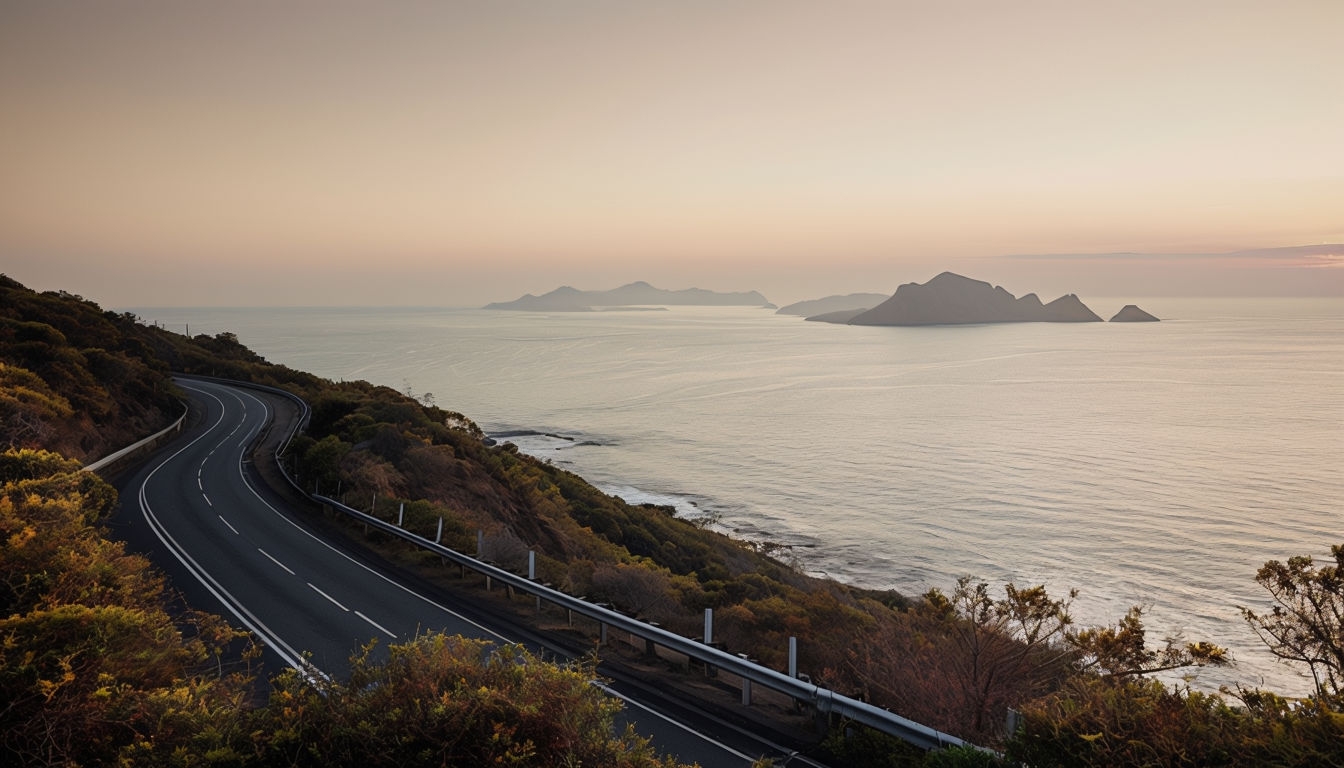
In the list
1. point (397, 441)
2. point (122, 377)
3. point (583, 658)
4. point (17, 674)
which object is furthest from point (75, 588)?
point (122, 377)

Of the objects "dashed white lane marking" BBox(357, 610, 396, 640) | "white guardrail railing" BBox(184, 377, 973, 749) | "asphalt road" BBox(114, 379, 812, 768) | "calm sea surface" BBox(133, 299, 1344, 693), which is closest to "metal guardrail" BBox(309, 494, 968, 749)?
"white guardrail railing" BBox(184, 377, 973, 749)

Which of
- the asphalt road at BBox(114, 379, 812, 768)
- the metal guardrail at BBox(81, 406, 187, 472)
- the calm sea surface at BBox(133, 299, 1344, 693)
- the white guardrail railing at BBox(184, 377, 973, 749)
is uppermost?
the white guardrail railing at BBox(184, 377, 973, 749)

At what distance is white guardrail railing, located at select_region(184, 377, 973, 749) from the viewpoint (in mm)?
8414

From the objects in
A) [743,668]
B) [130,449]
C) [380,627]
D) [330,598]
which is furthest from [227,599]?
[130,449]

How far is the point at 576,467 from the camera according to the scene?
188ft

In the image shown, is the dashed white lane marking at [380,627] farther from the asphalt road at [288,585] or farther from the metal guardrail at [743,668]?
the metal guardrail at [743,668]

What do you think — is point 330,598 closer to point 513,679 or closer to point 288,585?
point 288,585

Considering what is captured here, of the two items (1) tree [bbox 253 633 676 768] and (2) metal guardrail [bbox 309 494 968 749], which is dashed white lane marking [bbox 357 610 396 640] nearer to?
(2) metal guardrail [bbox 309 494 968 749]

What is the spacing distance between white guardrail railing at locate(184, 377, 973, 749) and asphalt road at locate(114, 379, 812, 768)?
0.78m

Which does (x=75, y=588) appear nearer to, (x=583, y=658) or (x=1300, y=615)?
(x=583, y=658)

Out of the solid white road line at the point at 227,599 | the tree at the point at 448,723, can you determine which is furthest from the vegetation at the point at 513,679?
the solid white road line at the point at 227,599

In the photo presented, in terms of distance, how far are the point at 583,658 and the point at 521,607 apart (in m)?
3.38

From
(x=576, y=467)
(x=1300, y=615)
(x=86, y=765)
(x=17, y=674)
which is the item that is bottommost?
(x=576, y=467)

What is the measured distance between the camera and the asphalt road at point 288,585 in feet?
32.9
